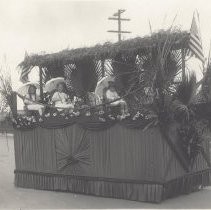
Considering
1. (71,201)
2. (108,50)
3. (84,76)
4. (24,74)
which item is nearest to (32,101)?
(24,74)

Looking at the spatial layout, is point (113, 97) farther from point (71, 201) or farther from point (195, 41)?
point (71, 201)

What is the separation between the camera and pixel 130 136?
9992 mm

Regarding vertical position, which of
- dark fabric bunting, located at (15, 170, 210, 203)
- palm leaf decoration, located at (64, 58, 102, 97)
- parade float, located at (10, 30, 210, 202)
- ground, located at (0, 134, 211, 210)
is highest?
palm leaf decoration, located at (64, 58, 102, 97)

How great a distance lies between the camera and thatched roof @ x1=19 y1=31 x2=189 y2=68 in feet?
33.0

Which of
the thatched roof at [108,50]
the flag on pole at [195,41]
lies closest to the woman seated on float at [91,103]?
the thatched roof at [108,50]

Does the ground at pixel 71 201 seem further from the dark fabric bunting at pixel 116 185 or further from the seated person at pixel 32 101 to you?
the seated person at pixel 32 101

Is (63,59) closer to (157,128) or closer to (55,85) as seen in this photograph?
(55,85)

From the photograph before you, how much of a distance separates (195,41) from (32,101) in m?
3.99

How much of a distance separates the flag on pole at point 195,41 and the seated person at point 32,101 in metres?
3.80

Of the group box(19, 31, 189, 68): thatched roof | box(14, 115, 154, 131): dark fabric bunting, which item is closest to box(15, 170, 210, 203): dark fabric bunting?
box(14, 115, 154, 131): dark fabric bunting

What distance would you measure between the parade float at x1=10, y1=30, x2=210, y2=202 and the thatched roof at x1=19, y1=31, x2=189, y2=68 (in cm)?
2

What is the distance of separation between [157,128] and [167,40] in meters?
1.69

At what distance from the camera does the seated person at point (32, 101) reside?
39.2ft

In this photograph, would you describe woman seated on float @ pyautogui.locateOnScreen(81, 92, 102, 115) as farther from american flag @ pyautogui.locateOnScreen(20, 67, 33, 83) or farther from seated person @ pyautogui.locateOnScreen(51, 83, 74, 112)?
american flag @ pyautogui.locateOnScreen(20, 67, 33, 83)
